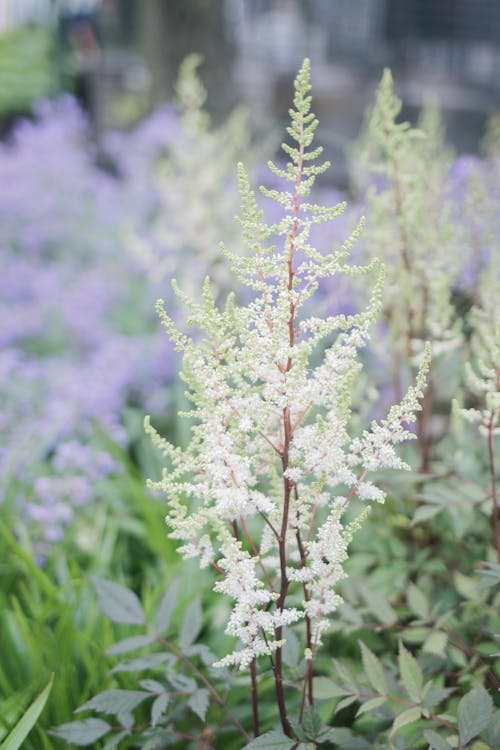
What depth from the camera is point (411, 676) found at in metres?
1.41

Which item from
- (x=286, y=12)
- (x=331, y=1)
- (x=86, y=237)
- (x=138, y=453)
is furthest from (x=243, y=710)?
(x=286, y=12)

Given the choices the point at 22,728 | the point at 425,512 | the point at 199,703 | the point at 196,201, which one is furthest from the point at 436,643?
the point at 196,201

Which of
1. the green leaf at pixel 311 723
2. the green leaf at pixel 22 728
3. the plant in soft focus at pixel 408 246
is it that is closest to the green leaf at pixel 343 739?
the green leaf at pixel 311 723

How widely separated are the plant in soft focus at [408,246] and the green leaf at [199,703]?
98cm

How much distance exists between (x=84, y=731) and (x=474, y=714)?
78cm

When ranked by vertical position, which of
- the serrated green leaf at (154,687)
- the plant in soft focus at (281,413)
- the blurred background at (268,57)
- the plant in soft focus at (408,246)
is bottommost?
the serrated green leaf at (154,687)

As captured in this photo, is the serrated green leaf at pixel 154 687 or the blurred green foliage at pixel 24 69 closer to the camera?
the serrated green leaf at pixel 154 687

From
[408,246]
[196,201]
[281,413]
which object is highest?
[196,201]

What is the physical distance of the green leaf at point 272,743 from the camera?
125cm

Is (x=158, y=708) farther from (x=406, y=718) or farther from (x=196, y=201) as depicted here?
(x=196, y=201)

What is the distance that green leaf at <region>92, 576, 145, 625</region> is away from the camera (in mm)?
1673

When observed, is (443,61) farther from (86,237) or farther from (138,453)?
(138,453)

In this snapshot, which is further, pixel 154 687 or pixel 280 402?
pixel 154 687

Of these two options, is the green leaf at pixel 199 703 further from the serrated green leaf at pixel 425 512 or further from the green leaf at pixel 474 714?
the serrated green leaf at pixel 425 512
